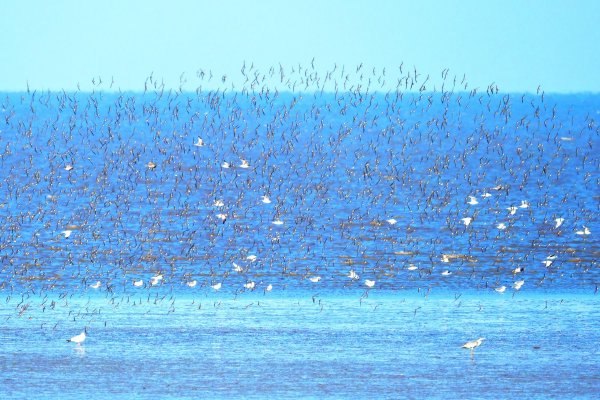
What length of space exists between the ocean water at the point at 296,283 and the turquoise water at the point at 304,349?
47 millimetres

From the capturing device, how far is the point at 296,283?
2334cm

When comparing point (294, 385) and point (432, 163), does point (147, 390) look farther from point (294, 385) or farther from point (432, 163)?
point (432, 163)

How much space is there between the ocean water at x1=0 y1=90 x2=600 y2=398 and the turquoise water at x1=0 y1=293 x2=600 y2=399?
47 mm

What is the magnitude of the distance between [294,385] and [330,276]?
10163mm

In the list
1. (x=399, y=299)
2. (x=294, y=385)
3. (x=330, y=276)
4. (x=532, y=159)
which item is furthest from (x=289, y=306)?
(x=532, y=159)

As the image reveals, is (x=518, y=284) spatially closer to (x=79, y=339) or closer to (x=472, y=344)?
(x=472, y=344)

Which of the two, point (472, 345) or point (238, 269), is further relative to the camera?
point (238, 269)

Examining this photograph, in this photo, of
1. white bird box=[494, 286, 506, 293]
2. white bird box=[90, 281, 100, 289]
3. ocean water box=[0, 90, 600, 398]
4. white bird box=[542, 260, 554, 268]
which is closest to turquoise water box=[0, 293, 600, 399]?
ocean water box=[0, 90, 600, 398]

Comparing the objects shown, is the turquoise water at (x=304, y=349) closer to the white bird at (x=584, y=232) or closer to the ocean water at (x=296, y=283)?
the ocean water at (x=296, y=283)

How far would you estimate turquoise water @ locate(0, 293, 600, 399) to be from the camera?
14.1m

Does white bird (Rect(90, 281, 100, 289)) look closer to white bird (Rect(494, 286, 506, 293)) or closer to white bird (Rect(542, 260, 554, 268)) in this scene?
white bird (Rect(494, 286, 506, 293))

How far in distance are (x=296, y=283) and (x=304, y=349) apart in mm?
7027

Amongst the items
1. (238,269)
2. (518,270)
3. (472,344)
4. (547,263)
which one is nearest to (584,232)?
(547,263)

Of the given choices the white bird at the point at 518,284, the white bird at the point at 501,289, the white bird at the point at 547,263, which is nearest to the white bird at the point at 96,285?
the white bird at the point at 501,289
